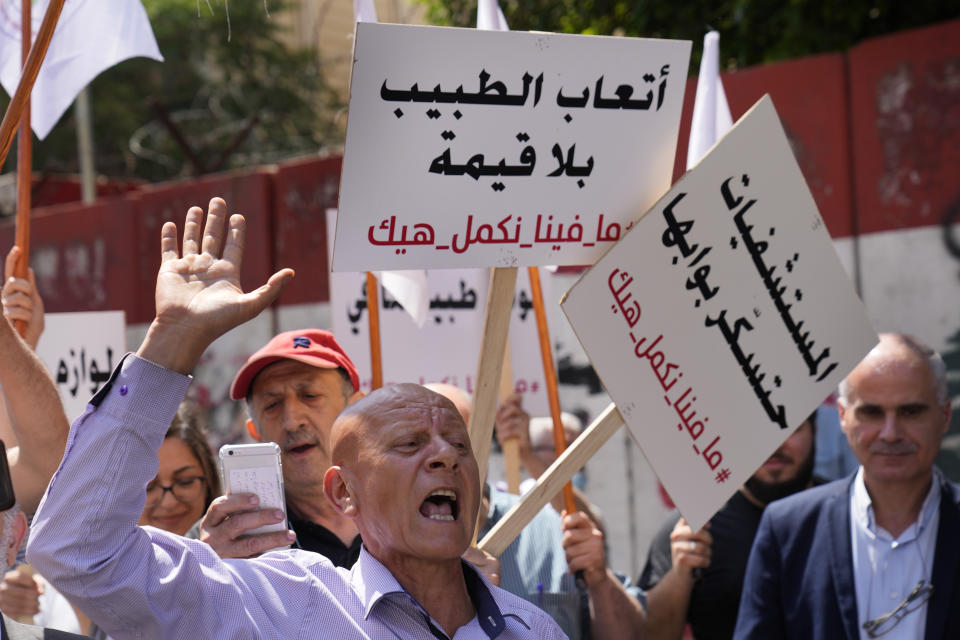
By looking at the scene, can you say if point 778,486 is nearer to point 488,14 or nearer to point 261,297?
point 488,14

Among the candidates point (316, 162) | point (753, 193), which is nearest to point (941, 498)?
point (753, 193)

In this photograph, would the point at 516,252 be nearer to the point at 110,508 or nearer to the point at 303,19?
the point at 110,508

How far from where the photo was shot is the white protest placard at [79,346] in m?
3.90

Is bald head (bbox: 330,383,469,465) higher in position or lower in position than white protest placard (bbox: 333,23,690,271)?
lower

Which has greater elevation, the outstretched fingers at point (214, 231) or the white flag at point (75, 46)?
the white flag at point (75, 46)

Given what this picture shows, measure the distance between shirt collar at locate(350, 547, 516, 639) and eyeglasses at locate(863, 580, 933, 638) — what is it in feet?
4.36

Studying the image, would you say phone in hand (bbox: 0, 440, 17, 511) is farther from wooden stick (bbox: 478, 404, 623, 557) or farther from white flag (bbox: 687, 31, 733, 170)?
white flag (bbox: 687, 31, 733, 170)

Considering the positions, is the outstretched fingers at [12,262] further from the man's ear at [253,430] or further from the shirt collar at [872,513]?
the shirt collar at [872,513]

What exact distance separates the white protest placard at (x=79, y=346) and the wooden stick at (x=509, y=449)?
1.20 metres

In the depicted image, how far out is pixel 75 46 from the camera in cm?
329

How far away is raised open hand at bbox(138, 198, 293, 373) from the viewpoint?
181 cm

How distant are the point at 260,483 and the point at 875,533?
174cm

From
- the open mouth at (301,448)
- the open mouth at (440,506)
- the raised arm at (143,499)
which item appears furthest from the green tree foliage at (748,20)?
the raised arm at (143,499)

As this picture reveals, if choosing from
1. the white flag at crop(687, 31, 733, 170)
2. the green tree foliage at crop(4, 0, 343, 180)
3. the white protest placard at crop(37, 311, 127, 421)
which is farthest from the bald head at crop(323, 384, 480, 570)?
the green tree foliage at crop(4, 0, 343, 180)
